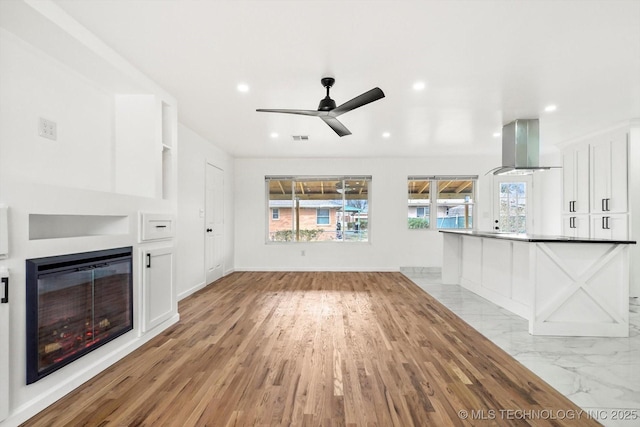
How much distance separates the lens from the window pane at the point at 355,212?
6.84m

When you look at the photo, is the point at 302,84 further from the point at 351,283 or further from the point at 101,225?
the point at 351,283

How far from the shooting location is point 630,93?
329cm

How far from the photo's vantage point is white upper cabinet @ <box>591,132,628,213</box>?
425cm

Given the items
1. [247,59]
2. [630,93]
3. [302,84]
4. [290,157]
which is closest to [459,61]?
[302,84]

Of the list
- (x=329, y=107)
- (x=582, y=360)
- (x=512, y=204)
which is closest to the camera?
(x=582, y=360)

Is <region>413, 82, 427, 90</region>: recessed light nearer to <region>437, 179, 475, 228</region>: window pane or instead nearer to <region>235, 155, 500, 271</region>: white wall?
<region>235, 155, 500, 271</region>: white wall

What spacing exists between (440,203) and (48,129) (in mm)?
6509

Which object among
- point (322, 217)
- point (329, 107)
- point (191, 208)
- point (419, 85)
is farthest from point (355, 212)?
point (329, 107)

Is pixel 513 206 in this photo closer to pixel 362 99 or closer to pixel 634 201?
pixel 634 201

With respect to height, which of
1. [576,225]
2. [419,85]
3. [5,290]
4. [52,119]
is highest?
[419,85]

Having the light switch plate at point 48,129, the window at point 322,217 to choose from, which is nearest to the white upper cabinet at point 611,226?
the window at point 322,217

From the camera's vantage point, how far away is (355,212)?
6.88m

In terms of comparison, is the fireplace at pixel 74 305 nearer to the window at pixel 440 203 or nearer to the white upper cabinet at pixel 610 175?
the window at pixel 440 203

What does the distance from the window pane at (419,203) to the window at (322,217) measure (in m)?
1.81
